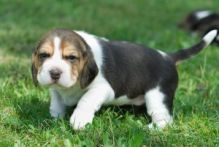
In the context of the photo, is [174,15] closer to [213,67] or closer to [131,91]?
[213,67]

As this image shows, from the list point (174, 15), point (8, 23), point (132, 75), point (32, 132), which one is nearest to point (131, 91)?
point (132, 75)

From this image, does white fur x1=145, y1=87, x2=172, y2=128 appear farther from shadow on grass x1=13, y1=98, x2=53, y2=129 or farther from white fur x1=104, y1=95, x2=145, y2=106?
shadow on grass x1=13, y1=98, x2=53, y2=129

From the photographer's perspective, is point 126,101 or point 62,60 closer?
point 62,60

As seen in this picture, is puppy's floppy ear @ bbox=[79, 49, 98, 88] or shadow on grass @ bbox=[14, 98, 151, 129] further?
shadow on grass @ bbox=[14, 98, 151, 129]

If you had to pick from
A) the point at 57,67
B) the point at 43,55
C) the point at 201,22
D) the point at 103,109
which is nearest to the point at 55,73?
the point at 57,67

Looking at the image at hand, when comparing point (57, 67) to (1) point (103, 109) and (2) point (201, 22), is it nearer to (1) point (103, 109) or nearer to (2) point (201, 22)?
(1) point (103, 109)

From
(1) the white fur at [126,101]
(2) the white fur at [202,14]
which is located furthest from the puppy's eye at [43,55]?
(2) the white fur at [202,14]

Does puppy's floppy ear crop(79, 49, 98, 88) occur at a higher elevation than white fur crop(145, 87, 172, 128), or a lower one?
higher

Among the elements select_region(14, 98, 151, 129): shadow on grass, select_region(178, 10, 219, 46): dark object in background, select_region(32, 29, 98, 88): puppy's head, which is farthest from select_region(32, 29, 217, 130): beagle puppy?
select_region(178, 10, 219, 46): dark object in background
